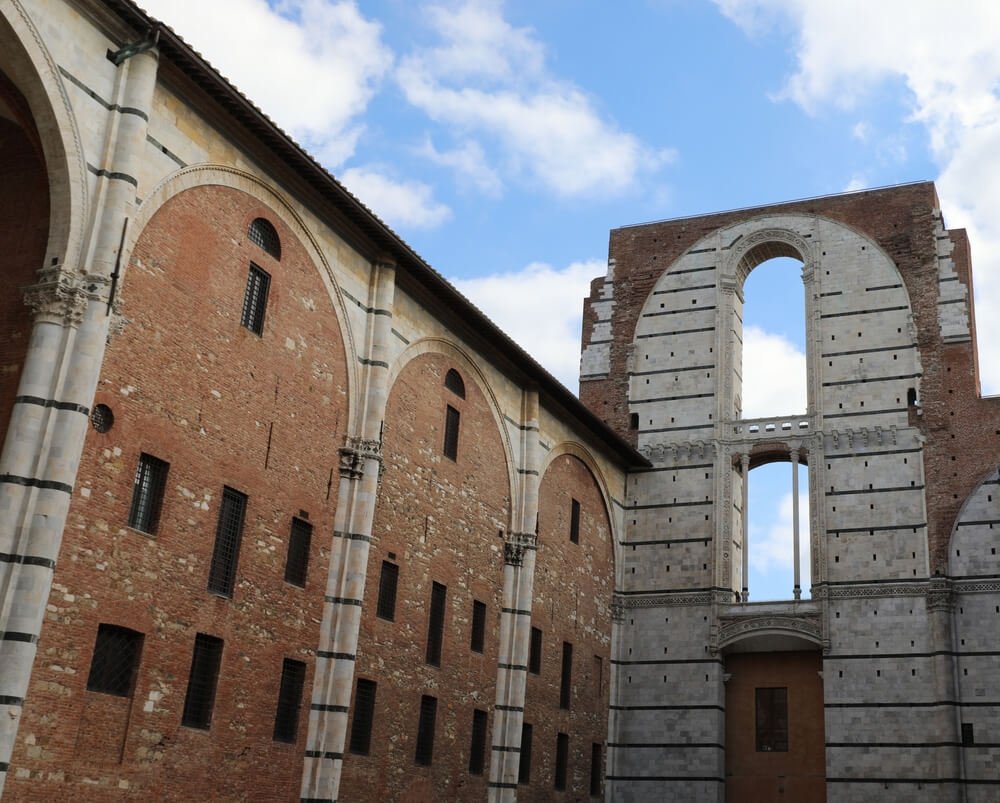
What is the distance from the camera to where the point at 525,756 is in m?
23.8

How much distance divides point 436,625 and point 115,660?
807 cm

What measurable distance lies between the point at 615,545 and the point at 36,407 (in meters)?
18.3

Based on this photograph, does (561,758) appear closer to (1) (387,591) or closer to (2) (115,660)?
Answer: (1) (387,591)

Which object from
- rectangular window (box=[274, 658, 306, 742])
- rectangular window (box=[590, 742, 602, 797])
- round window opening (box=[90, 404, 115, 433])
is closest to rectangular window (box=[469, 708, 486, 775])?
rectangular window (box=[590, 742, 602, 797])

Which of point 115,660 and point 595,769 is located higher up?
point 115,660

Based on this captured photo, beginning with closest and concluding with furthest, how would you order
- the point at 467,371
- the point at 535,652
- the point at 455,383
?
the point at 455,383
the point at 467,371
the point at 535,652

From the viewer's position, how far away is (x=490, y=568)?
23188 millimetres

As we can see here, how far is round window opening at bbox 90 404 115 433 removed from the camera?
46.1ft

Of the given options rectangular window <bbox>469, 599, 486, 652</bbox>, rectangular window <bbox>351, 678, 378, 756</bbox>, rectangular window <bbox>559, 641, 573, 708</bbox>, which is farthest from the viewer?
rectangular window <bbox>559, 641, 573, 708</bbox>

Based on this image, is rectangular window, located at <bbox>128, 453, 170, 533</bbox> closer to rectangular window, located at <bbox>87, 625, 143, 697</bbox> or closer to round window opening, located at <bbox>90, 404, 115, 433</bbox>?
round window opening, located at <bbox>90, 404, 115, 433</bbox>

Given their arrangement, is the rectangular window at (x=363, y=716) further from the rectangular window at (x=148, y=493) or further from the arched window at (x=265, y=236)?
the arched window at (x=265, y=236)

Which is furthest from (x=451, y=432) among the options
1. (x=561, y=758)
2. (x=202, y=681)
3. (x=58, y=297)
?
(x=58, y=297)

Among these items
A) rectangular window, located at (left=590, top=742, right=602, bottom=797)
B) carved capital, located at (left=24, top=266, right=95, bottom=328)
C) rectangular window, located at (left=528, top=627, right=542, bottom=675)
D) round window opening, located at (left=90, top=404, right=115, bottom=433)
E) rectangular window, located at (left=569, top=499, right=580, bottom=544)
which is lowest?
rectangular window, located at (left=590, top=742, right=602, bottom=797)

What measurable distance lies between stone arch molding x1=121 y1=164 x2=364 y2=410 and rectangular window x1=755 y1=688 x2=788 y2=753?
44.3 ft
